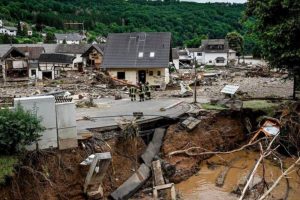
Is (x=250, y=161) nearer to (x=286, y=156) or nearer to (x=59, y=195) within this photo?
(x=286, y=156)

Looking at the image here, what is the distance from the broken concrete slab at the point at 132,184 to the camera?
14.4m

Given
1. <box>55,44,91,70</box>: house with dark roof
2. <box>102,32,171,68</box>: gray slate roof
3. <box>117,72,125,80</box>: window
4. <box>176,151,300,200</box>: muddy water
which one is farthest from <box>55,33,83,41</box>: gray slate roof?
<box>176,151,300,200</box>: muddy water

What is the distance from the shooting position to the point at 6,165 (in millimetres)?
12273

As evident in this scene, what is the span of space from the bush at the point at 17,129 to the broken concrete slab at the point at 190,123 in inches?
315

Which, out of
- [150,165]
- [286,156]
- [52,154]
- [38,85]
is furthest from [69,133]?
[38,85]

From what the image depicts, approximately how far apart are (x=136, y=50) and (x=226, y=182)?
72.1 feet

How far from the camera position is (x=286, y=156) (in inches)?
783

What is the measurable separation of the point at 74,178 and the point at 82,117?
5.44 metres

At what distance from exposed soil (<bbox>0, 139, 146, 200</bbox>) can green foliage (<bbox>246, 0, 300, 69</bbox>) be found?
32.6 ft

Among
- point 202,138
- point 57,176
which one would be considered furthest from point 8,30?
point 57,176

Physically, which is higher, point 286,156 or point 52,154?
point 52,154

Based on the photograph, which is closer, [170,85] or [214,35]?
[170,85]

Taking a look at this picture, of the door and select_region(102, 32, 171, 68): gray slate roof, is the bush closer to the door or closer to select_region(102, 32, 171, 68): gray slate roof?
select_region(102, 32, 171, 68): gray slate roof

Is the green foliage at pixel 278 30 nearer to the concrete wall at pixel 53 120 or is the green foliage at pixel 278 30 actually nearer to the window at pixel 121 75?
the concrete wall at pixel 53 120
